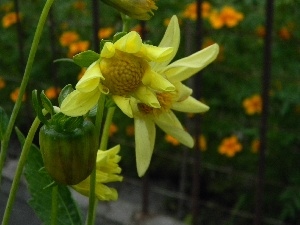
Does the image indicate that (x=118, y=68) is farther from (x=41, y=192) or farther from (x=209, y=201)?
(x=209, y=201)

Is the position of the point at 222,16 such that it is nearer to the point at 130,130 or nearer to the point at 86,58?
the point at 130,130

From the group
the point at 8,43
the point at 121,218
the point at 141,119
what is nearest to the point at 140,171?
the point at 141,119

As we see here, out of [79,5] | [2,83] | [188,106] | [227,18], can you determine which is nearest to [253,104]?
[227,18]

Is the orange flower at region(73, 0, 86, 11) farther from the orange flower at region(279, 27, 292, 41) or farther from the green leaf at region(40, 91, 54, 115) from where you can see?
the green leaf at region(40, 91, 54, 115)

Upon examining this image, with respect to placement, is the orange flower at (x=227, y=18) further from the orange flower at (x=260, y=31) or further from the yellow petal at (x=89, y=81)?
the yellow petal at (x=89, y=81)

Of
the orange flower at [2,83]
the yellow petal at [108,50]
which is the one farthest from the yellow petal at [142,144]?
the orange flower at [2,83]

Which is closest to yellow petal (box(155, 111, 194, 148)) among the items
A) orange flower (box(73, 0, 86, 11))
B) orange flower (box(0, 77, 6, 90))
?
orange flower (box(73, 0, 86, 11))
